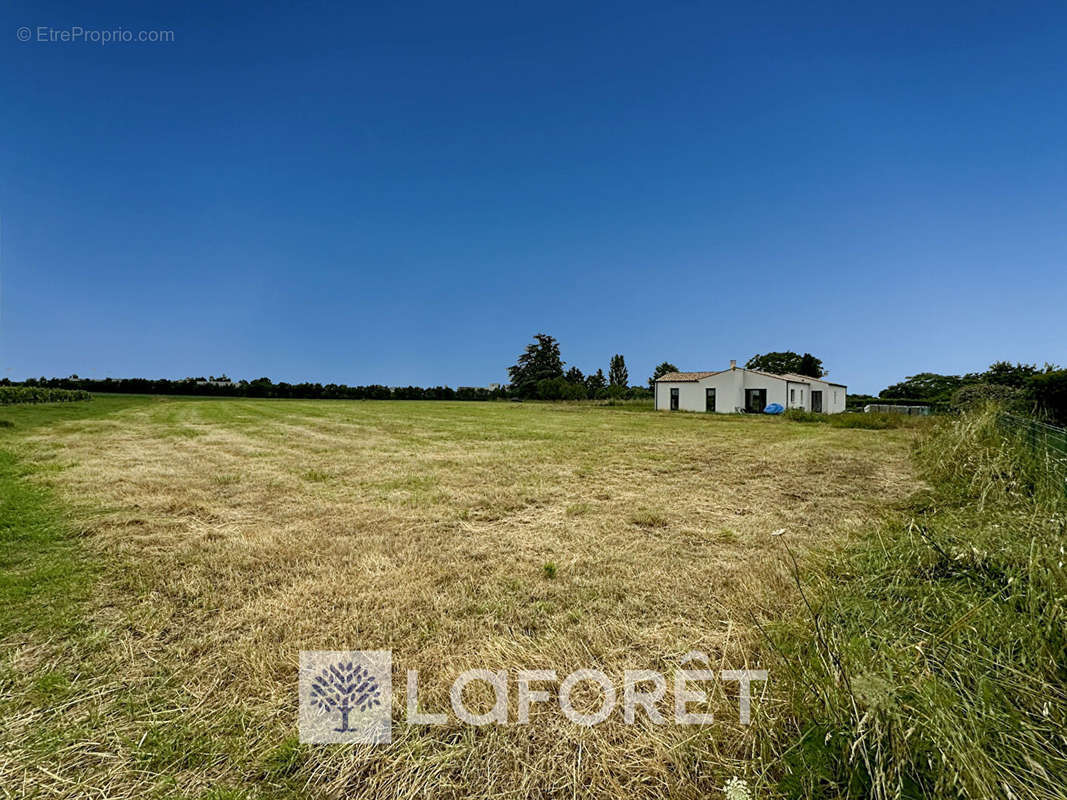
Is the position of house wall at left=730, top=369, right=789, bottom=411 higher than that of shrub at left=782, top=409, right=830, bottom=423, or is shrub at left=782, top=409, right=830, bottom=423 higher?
house wall at left=730, top=369, right=789, bottom=411

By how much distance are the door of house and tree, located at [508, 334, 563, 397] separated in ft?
128

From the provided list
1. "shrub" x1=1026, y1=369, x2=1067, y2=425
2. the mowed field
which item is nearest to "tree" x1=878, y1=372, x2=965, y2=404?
"shrub" x1=1026, y1=369, x2=1067, y2=425

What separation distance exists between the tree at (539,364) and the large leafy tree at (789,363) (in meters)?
26.3

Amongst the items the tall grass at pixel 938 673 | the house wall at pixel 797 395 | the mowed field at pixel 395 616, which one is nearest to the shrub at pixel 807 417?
the house wall at pixel 797 395

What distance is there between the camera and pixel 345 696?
1.87 metres

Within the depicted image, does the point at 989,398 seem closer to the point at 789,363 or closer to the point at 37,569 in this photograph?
the point at 37,569

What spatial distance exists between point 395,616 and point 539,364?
65.8 metres

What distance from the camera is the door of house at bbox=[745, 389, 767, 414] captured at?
28.6 meters

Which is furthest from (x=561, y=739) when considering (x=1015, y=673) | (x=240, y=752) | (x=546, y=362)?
(x=546, y=362)

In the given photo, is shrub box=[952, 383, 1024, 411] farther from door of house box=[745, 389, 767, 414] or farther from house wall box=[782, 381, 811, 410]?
door of house box=[745, 389, 767, 414]

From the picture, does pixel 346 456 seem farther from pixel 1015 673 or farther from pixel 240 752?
pixel 1015 673

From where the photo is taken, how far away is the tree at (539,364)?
6712 cm

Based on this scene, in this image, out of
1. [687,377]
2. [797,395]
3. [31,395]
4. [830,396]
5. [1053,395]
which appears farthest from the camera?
[830,396]

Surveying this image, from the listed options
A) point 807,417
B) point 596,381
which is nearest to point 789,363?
point 596,381
